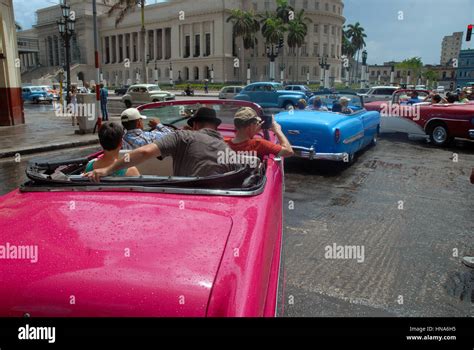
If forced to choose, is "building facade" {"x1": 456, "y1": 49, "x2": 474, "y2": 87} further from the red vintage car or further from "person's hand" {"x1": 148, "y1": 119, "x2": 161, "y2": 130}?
"person's hand" {"x1": 148, "y1": 119, "x2": 161, "y2": 130}

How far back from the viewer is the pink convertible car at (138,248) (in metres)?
1.45

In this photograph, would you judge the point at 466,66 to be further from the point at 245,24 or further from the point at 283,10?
the point at 245,24

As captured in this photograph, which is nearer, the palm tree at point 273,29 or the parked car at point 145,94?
the parked car at point 145,94

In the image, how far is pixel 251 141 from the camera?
372 cm

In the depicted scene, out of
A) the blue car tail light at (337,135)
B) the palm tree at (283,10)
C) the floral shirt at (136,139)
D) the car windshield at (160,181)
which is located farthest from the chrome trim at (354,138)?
the palm tree at (283,10)

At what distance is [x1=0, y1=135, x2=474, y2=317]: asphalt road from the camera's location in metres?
3.29

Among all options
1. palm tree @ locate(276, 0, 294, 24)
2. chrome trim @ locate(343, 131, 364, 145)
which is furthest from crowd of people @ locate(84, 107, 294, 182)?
palm tree @ locate(276, 0, 294, 24)

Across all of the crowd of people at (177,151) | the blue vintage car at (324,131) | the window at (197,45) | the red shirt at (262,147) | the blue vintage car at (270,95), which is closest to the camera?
the crowd of people at (177,151)

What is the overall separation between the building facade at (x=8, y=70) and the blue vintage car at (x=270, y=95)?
11.2 meters

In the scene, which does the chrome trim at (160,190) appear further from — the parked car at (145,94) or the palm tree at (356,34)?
the palm tree at (356,34)
